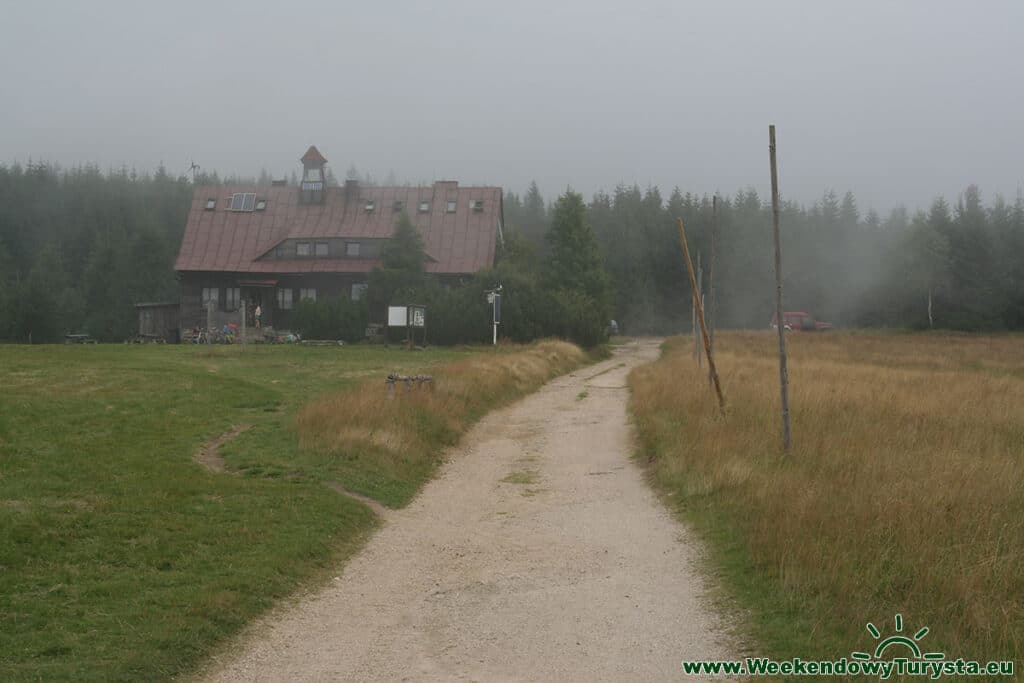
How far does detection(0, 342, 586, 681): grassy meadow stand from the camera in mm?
7191

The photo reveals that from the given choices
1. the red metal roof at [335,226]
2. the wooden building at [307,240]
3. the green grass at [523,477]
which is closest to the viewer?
the green grass at [523,477]

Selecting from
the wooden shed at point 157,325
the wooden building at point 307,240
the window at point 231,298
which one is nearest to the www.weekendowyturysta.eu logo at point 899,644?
the wooden building at point 307,240

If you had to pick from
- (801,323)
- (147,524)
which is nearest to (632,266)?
(801,323)

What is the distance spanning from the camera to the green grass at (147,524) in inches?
276

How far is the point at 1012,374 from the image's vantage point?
32.0 metres

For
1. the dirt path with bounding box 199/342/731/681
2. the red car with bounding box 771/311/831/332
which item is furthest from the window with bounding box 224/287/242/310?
the red car with bounding box 771/311/831/332

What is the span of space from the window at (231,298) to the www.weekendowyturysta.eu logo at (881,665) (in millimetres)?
53477

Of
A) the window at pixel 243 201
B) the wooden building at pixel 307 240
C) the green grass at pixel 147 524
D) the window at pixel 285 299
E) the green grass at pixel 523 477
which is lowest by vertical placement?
the green grass at pixel 523 477

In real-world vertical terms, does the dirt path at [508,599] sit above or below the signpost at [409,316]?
below

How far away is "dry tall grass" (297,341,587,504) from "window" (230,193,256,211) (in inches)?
1508

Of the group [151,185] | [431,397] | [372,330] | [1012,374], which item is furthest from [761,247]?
[151,185]

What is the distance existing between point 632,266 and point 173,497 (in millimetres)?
94737

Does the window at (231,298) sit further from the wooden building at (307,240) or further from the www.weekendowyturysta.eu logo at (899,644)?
the www.weekendowyturysta.eu logo at (899,644)

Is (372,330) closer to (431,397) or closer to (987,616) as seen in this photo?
(431,397)
